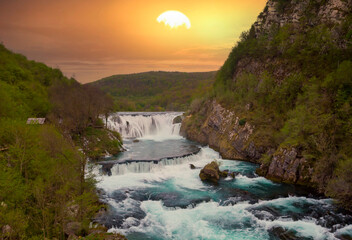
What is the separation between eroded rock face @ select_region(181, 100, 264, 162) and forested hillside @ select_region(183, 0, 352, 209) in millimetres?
210

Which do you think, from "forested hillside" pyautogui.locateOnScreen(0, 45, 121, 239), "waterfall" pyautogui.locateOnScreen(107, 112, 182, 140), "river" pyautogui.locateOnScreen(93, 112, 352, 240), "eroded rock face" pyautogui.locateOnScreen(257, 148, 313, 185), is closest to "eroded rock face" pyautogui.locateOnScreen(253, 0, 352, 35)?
"eroded rock face" pyautogui.locateOnScreen(257, 148, 313, 185)

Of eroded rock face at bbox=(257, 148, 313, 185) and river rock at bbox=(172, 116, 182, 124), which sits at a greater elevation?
river rock at bbox=(172, 116, 182, 124)

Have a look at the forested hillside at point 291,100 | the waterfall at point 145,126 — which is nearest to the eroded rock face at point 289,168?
the forested hillside at point 291,100

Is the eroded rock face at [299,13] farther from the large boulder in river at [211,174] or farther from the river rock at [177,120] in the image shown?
the large boulder in river at [211,174]

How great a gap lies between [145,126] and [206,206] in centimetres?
4868

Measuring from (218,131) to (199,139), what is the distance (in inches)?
302

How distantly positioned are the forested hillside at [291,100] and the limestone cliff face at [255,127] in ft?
0.43

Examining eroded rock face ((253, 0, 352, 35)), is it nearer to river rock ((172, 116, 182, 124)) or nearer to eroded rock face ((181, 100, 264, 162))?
eroded rock face ((181, 100, 264, 162))

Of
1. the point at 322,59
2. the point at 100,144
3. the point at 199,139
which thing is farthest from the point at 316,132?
the point at 100,144

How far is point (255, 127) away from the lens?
1722 inches

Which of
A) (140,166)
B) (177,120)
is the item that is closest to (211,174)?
(140,166)

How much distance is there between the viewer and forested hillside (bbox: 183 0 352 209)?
1186 inches

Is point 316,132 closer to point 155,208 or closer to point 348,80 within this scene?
point 348,80

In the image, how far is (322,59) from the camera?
46219 mm
